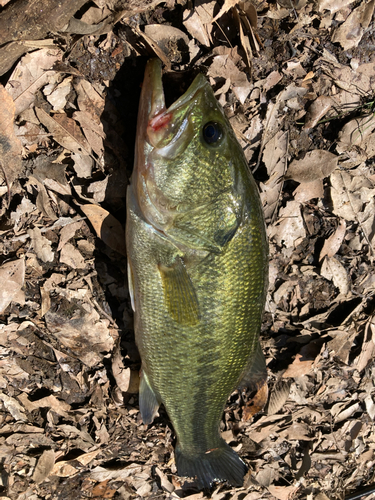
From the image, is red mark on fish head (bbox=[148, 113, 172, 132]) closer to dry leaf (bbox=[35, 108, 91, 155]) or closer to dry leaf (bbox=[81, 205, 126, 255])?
dry leaf (bbox=[35, 108, 91, 155])

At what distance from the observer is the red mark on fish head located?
2.15 meters

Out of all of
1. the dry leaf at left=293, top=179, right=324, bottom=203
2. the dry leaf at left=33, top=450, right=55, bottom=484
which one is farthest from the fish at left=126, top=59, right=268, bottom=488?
the dry leaf at left=33, top=450, right=55, bottom=484

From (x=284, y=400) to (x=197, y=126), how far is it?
111 inches

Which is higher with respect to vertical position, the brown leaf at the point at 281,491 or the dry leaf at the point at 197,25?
the dry leaf at the point at 197,25

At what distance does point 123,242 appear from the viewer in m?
2.86

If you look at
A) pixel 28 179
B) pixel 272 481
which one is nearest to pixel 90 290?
pixel 28 179

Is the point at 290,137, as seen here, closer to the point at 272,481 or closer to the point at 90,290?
the point at 90,290

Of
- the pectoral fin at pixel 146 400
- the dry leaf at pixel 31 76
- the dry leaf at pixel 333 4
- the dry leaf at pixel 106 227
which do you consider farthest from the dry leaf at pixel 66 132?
the dry leaf at pixel 333 4

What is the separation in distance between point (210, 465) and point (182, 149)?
2.63m

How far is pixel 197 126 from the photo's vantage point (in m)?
2.19

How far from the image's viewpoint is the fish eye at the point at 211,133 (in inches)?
86.8

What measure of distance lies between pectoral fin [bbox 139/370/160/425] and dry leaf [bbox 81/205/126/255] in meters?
1.07

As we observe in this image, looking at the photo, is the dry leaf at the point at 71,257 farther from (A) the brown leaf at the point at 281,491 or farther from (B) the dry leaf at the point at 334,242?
(A) the brown leaf at the point at 281,491

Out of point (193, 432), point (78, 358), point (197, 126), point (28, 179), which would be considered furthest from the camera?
point (78, 358)
